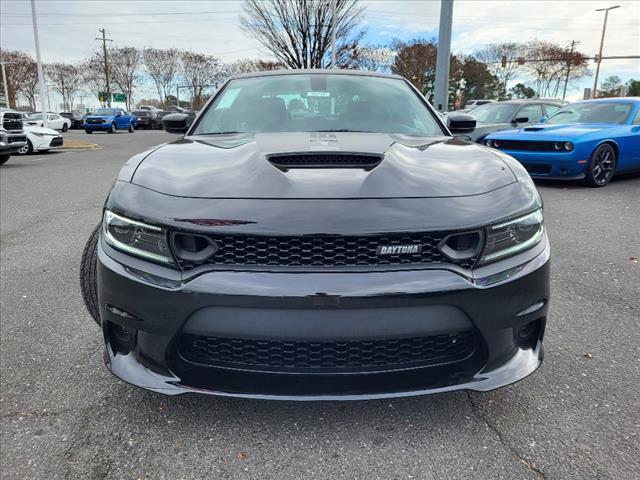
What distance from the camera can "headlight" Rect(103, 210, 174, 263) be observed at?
5.47 ft

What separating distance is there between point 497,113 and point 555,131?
2740mm

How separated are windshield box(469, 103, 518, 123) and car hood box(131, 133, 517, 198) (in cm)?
865

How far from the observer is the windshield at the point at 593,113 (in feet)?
27.5

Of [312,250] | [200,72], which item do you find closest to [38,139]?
[312,250]

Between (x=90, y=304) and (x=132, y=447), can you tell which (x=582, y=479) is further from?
(x=90, y=304)

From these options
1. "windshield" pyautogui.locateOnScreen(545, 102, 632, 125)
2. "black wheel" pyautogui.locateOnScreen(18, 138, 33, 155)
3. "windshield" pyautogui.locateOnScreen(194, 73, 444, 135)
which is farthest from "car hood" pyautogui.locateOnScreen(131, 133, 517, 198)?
"black wheel" pyautogui.locateOnScreen(18, 138, 33, 155)

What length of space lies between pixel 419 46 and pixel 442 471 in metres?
44.4

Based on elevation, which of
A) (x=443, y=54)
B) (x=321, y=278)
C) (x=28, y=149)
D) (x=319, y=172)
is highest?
(x=443, y=54)

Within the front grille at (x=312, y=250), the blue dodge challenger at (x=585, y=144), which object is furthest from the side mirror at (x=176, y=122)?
the blue dodge challenger at (x=585, y=144)

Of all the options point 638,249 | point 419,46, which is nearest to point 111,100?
point 419,46

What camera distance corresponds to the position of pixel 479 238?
1681 mm

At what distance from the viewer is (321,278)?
62.1 inches

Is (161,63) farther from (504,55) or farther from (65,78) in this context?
(504,55)

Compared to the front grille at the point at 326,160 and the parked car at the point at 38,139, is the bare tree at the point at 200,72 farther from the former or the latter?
the front grille at the point at 326,160
